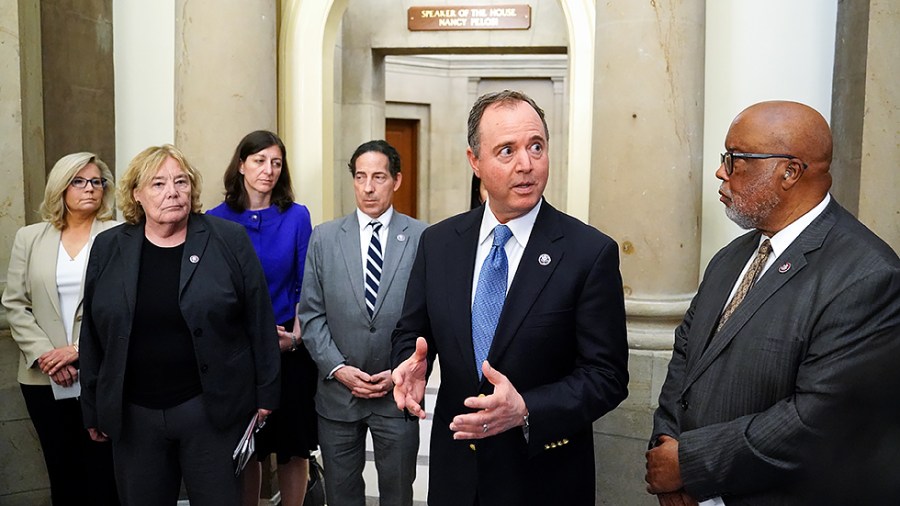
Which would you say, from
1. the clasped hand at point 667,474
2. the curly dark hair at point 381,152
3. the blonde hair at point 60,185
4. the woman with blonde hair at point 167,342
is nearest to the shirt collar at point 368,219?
the curly dark hair at point 381,152

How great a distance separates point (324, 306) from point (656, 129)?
1688 mm

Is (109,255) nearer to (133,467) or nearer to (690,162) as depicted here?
(133,467)

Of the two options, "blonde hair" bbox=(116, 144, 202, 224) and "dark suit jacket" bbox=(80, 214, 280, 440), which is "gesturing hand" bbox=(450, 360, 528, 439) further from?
"blonde hair" bbox=(116, 144, 202, 224)

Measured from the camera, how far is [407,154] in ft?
40.4

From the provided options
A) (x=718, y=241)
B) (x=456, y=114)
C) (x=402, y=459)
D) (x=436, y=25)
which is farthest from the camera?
(x=456, y=114)

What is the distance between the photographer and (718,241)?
3.78 meters

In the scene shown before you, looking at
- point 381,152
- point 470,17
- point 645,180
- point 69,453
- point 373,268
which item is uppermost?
point 470,17

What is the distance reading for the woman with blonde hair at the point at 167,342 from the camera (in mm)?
2707

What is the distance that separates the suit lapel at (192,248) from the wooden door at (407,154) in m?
9.12

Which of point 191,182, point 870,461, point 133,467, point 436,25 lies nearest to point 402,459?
point 133,467

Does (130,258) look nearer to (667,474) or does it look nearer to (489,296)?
(489,296)

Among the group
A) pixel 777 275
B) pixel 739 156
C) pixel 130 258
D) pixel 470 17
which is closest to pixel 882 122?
pixel 739 156

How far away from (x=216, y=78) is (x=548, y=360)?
2.81 metres

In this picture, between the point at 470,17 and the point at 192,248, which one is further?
the point at 470,17
